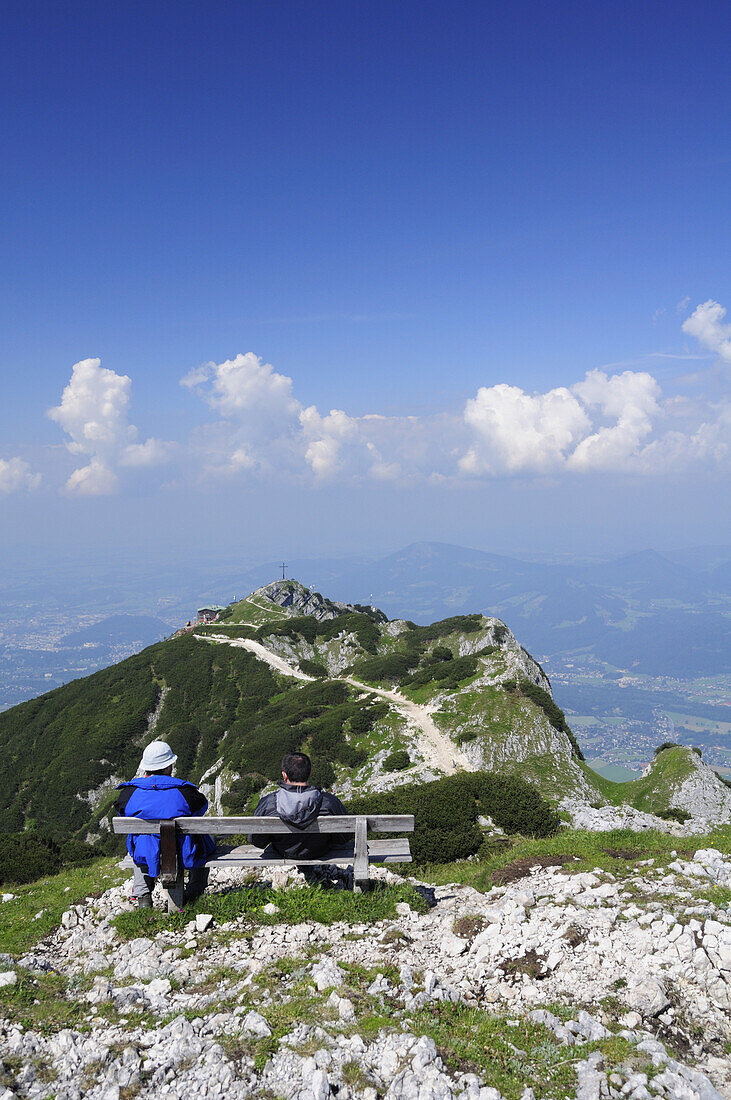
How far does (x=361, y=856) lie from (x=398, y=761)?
27694 millimetres

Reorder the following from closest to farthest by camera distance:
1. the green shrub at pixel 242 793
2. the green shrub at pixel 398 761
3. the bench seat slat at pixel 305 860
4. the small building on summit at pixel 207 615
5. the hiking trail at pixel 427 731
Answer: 1. the bench seat slat at pixel 305 860
2. the hiking trail at pixel 427 731
3. the green shrub at pixel 398 761
4. the green shrub at pixel 242 793
5. the small building on summit at pixel 207 615

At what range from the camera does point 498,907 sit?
29.1 ft

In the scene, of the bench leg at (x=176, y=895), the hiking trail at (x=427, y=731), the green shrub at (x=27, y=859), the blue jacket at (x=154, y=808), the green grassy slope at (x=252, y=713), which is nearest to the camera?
the blue jacket at (x=154, y=808)

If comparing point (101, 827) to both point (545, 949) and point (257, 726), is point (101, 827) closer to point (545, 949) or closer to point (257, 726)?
point (257, 726)

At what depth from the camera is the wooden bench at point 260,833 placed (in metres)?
8.38

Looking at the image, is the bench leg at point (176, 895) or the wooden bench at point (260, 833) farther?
the bench leg at point (176, 895)

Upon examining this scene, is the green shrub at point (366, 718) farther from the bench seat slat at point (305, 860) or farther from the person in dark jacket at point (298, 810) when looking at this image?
the person in dark jacket at point (298, 810)

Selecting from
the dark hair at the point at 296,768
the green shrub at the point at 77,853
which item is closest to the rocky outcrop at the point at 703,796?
the green shrub at the point at 77,853

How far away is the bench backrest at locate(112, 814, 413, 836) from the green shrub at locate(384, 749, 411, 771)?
89.3 feet

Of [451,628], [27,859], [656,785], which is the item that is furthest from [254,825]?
[451,628]

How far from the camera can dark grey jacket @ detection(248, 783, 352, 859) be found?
28.7ft

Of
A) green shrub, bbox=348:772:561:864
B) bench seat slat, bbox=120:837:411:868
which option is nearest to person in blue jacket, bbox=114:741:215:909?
bench seat slat, bbox=120:837:411:868

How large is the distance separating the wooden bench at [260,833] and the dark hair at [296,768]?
0.66 m

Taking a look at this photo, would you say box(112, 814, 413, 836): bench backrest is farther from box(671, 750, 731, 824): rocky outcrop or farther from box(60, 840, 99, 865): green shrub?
box(671, 750, 731, 824): rocky outcrop
